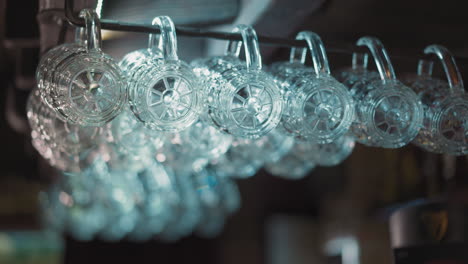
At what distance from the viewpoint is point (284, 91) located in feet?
3.02

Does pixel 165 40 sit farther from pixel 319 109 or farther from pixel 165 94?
pixel 319 109

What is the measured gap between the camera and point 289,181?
380cm

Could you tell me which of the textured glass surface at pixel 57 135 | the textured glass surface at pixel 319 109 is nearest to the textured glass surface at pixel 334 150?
the textured glass surface at pixel 319 109

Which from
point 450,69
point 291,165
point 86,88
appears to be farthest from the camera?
point 291,165

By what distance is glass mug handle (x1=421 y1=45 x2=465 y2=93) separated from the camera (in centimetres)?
100

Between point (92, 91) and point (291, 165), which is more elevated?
point (92, 91)

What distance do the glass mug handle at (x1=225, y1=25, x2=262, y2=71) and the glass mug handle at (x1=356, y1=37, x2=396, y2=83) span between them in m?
0.20

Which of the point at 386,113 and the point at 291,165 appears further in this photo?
the point at 291,165

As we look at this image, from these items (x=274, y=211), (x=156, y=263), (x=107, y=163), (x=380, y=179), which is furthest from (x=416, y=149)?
(x=156, y=263)

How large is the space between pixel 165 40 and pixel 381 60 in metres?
0.36

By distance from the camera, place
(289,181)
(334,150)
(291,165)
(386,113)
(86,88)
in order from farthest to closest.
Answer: (289,181) < (291,165) < (334,150) < (386,113) < (86,88)

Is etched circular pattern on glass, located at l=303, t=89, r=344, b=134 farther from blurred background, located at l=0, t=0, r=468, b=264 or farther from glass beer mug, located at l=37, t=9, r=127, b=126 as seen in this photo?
glass beer mug, located at l=37, t=9, r=127, b=126

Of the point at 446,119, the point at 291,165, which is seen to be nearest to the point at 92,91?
the point at 446,119

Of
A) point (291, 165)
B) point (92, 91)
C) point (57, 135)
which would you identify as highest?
Answer: point (92, 91)
